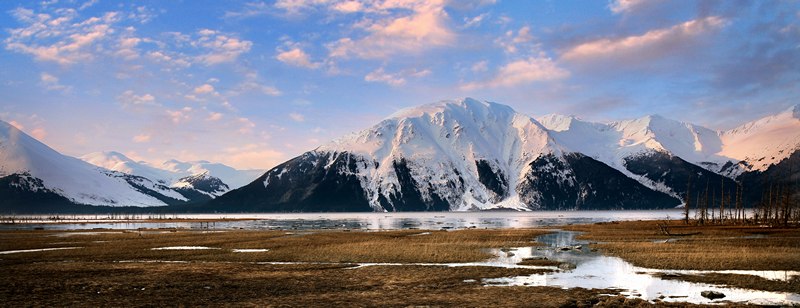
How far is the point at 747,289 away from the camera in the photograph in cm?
3569

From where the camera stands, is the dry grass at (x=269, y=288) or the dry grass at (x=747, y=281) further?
the dry grass at (x=747, y=281)

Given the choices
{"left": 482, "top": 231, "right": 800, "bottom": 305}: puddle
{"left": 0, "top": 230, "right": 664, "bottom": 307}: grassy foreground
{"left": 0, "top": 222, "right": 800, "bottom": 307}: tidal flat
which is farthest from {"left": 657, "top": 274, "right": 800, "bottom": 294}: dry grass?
{"left": 0, "top": 230, "right": 664, "bottom": 307}: grassy foreground

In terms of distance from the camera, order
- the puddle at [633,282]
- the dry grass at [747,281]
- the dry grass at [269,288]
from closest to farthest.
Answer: the puddle at [633,282] < the dry grass at [269,288] < the dry grass at [747,281]

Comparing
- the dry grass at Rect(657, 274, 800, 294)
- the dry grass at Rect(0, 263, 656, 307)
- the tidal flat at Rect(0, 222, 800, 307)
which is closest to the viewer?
the dry grass at Rect(0, 263, 656, 307)

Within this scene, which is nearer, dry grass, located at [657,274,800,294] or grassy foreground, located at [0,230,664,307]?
grassy foreground, located at [0,230,664,307]

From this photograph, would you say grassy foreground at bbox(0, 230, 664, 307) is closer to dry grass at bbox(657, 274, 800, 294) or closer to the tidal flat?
the tidal flat

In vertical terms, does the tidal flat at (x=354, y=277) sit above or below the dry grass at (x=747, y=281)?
below

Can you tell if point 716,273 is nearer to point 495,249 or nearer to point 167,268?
point 495,249

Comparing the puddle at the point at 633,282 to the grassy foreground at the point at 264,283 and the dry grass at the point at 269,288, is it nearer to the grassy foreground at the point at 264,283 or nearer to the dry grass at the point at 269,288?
the grassy foreground at the point at 264,283

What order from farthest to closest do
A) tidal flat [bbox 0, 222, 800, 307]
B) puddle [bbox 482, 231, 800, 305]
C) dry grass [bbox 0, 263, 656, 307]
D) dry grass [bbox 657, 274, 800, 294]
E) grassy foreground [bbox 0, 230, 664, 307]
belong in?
dry grass [bbox 657, 274, 800, 294], tidal flat [bbox 0, 222, 800, 307], grassy foreground [bbox 0, 230, 664, 307], dry grass [bbox 0, 263, 656, 307], puddle [bbox 482, 231, 800, 305]

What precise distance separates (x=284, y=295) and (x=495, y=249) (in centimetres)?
4006

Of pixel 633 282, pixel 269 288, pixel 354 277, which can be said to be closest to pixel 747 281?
pixel 633 282

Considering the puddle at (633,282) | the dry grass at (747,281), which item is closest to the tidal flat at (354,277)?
the dry grass at (747,281)

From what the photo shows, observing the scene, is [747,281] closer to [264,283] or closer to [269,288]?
[269,288]
